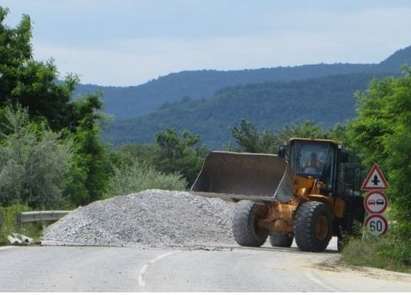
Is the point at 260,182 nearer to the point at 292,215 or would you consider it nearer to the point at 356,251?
the point at 292,215

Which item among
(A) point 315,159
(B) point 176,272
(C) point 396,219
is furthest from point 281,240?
(B) point 176,272

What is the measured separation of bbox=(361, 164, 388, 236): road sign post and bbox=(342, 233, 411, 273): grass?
11.1 inches

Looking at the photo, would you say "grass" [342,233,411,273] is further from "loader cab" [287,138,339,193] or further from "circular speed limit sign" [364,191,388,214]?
"loader cab" [287,138,339,193]

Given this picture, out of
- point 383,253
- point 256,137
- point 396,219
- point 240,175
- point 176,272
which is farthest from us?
point 256,137

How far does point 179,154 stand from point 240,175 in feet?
295

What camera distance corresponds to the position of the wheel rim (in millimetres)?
30314

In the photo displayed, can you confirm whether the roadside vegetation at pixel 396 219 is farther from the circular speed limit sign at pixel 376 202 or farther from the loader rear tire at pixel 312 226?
the loader rear tire at pixel 312 226

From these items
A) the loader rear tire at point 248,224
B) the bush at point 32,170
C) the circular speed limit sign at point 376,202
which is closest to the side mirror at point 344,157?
the loader rear tire at point 248,224

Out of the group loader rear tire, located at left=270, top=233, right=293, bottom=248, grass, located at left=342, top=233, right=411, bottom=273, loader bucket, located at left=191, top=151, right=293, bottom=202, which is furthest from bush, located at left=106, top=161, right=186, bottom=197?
grass, located at left=342, top=233, right=411, bottom=273

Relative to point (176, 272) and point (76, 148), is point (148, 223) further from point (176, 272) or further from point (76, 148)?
point (76, 148)

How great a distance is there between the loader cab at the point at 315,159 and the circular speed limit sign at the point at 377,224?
463 cm

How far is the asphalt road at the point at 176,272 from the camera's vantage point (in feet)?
60.2

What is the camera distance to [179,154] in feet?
398

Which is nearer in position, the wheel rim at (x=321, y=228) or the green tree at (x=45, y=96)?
the wheel rim at (x=321, y=228)
